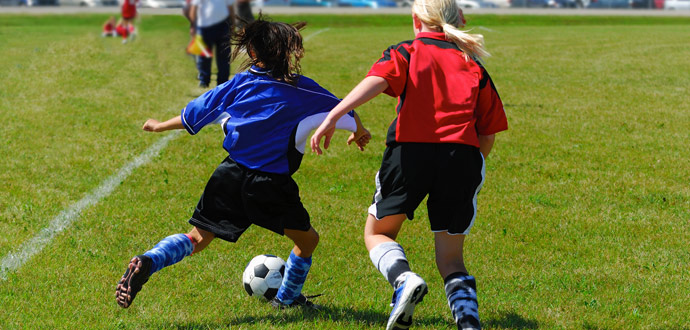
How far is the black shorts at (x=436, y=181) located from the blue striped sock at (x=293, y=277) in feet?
2.59

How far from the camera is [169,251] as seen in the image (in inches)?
167

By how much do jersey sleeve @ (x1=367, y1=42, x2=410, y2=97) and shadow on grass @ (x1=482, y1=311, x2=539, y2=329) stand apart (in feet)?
4.95

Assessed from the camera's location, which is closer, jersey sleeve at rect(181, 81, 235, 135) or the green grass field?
jersey sleeve at rect(181, 81, 235, 135)

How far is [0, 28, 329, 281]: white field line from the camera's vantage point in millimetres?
5309

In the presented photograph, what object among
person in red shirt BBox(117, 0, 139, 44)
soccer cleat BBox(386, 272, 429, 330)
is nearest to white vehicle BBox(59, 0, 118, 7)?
person in red shirt BBox(117, 0, 139, 44)

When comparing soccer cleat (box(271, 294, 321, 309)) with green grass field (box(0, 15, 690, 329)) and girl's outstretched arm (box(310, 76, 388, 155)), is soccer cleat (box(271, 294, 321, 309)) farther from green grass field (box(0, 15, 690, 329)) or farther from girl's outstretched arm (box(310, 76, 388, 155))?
girl's outstretched arm (box(310, 76, 388, 155))

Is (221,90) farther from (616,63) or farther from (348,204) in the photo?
(616,63)

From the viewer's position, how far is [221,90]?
4199mm

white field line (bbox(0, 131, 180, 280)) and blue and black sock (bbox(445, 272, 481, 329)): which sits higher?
blue and black sock (bbox(445, 272, 481, 329))

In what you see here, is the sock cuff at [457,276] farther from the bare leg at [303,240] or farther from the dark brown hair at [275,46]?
the dark brown hair at [275,46]

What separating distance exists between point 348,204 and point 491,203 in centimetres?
132

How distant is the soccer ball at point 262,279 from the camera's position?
467 centimetres

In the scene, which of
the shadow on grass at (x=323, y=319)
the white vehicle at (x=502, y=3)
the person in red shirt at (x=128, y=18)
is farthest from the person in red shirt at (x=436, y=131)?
the white vehicle at (x=502, y=3)

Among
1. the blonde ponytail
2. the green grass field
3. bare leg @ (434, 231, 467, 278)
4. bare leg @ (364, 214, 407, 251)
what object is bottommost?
the green grass field
